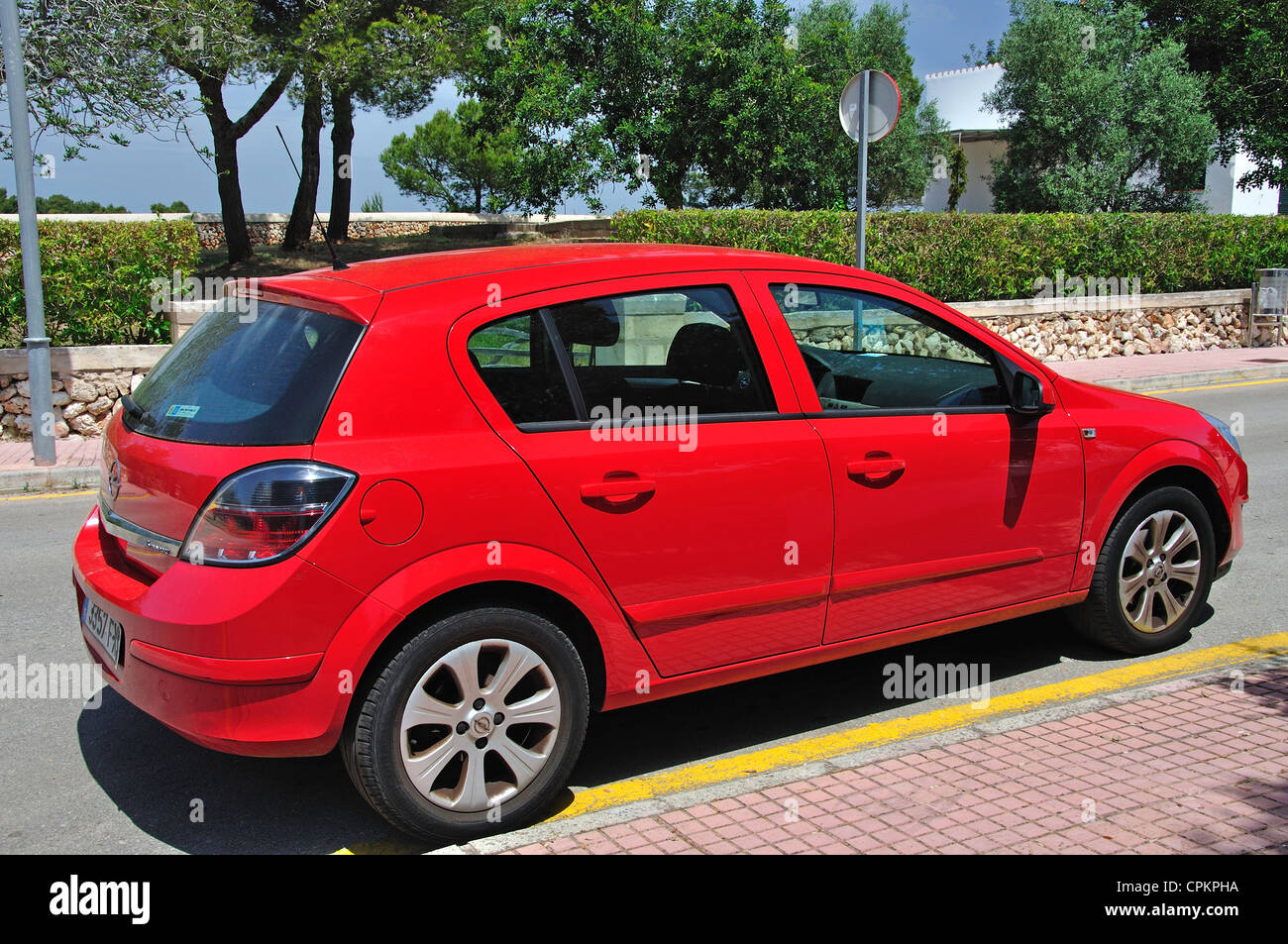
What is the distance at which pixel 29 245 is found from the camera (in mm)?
9969

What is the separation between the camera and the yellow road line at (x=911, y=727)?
3855mm

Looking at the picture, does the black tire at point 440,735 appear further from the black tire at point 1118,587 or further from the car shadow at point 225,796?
the black tire at point 1118,587

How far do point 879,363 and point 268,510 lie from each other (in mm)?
2922

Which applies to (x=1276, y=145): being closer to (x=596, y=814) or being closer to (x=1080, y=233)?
(x=1080, y=233)

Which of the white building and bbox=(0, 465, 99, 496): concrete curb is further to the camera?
the white building

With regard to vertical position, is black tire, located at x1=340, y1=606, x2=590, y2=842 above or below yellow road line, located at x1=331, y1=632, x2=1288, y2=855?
above

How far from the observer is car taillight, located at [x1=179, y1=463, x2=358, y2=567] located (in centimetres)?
314

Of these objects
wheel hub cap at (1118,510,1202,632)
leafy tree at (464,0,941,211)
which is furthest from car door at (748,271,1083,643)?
leafy tree at (464,0,941,211)

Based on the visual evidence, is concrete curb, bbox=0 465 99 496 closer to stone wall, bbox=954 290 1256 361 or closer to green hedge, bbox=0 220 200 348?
green hedge, bbox=0 220 200 348

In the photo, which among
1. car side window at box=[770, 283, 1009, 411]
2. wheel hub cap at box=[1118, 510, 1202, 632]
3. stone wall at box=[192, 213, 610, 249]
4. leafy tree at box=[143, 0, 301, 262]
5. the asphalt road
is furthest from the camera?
stone wall at box=[192, 213, 610, 249]

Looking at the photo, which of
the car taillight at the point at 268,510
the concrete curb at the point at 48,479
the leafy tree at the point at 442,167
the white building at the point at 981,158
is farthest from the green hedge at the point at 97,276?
the leafy tree at the point at 442,167

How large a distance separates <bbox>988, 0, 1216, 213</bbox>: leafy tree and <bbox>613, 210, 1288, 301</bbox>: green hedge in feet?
15.6

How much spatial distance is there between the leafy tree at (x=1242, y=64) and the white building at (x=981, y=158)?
1.32 meters
